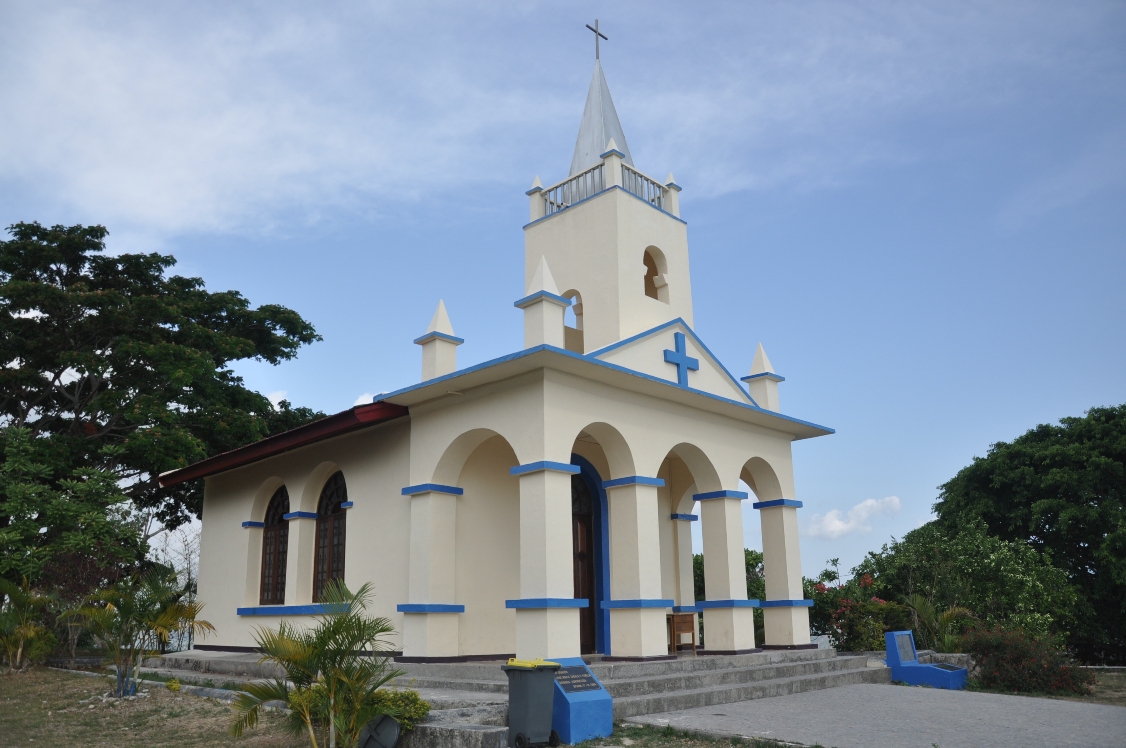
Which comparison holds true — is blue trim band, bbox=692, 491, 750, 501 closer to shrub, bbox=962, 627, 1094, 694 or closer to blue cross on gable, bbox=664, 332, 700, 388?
blue cross on gable, bbox=664, 332, 700, 388

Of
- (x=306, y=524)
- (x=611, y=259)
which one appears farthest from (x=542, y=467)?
(x=306, y=524)

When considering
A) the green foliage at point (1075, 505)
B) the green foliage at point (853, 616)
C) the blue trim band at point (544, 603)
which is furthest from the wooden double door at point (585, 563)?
the green foliage at point (1075, 505)

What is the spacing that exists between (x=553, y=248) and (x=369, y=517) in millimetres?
5429

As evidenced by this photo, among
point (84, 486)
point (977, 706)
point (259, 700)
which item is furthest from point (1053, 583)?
point (84, 486)

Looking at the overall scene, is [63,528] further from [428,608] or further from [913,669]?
[913,669]

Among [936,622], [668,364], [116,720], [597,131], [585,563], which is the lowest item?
[116,720]

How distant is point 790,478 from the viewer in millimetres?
15508

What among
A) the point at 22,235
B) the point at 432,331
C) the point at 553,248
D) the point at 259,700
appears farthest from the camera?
the point at 22,235

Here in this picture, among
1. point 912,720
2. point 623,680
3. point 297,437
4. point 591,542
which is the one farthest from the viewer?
point 297,437

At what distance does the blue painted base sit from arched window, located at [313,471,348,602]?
7.11 m

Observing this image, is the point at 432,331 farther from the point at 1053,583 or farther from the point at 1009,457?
the point at 1009,457

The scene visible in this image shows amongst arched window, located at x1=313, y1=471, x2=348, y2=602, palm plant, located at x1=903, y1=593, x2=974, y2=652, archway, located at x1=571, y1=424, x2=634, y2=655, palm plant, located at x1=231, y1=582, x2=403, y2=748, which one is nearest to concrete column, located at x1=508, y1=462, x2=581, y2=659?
archway, located at x1=571, y1=424, x2=634, y2=655

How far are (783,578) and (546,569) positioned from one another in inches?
221

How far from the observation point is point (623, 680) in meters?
10.1
